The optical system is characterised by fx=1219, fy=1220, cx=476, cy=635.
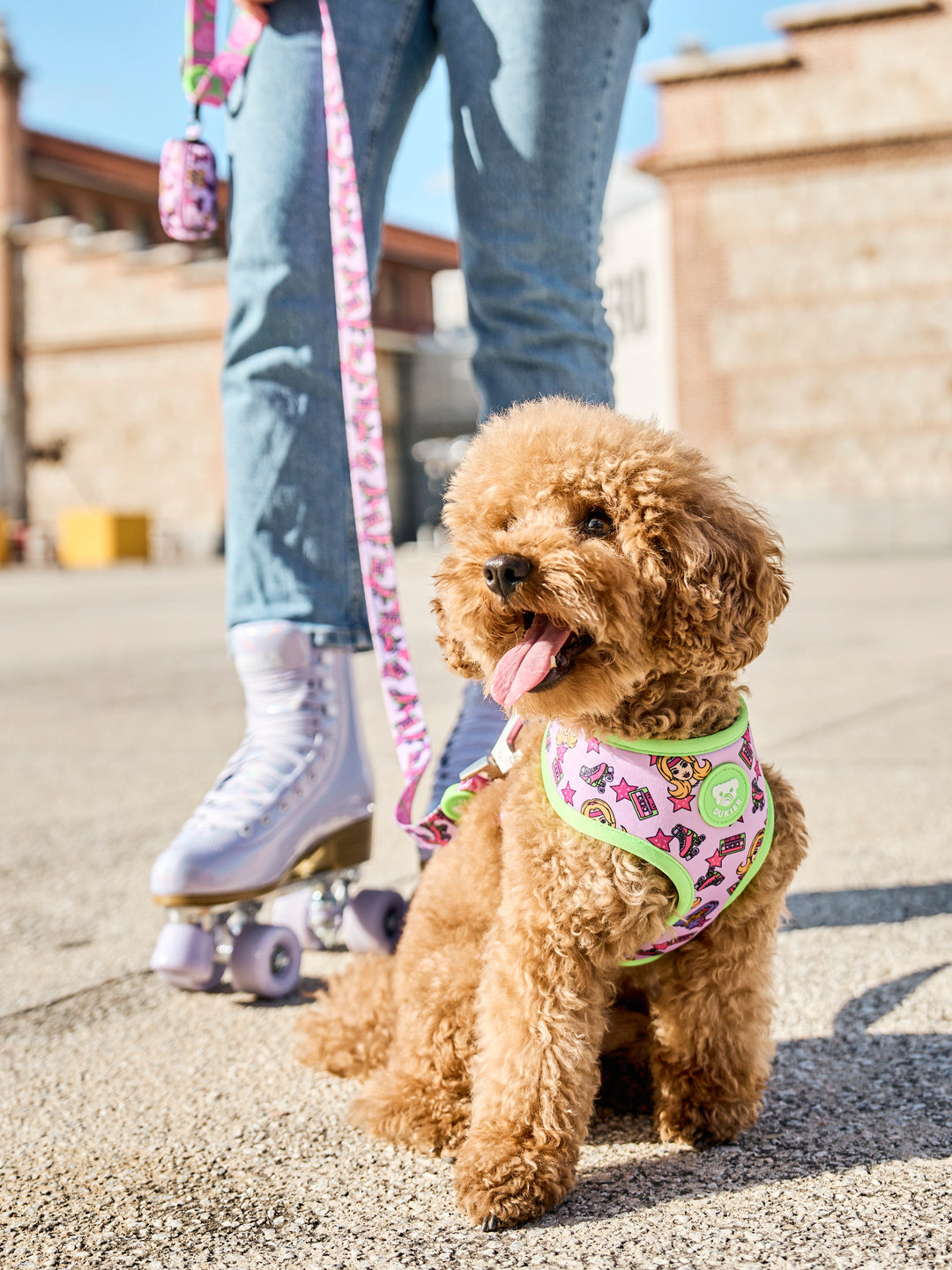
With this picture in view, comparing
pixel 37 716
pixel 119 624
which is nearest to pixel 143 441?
pixel 119 624

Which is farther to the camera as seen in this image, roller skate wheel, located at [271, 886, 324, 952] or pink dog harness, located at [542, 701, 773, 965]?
roller skate wheel, located at [271, 886, 324, 952]

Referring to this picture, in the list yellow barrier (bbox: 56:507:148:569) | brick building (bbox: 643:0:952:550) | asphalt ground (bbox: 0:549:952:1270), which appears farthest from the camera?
yellow barrier (bbox: 56:507:148:569)

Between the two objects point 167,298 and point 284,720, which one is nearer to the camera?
point 284,720

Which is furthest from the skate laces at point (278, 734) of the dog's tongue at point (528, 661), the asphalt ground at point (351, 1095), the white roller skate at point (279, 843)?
the dog's tongue at point (528, 661)

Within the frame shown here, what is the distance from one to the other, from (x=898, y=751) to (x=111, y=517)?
24.9m

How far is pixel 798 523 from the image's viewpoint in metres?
19.1

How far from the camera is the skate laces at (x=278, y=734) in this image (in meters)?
1.99

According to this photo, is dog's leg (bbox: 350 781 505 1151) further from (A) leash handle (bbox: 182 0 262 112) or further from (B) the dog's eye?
(A) leash handle (bbox: 182 0 262 112)

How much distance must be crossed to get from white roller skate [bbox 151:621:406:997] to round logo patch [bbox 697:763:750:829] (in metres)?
0.81

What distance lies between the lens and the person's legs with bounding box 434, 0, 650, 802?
6.59 feet

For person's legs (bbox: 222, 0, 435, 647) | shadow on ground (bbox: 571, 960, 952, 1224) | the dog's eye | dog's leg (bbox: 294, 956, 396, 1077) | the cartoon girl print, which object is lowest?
shadow on ground (bbox: 571, 960, 952, 1224)

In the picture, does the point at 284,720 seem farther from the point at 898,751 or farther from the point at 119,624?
the point at 119,624

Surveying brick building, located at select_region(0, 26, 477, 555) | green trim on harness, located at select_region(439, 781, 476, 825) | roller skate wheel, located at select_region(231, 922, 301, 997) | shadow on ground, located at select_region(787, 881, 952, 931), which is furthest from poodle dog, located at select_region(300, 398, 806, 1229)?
brick building, located at select_region(0, 26, 477, 555)

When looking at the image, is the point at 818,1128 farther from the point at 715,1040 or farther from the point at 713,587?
the point at 713,587
